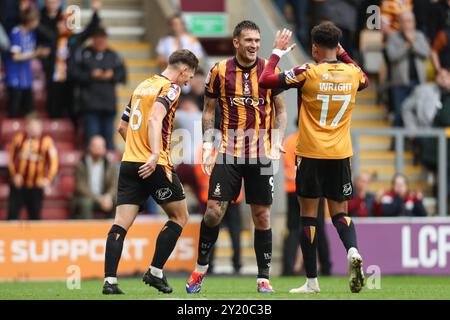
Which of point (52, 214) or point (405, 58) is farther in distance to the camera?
point (405, 58)

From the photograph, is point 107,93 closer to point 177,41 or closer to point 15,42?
point 177,41

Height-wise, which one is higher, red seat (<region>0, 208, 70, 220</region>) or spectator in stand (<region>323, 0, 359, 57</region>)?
spectator in stand (<region>323, 0, 359, 57</region>)

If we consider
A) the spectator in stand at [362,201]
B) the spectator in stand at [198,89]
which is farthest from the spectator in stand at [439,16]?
the spectator in stand at [198,89]

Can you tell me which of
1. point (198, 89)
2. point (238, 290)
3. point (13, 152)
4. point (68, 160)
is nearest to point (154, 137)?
point (238, 290)

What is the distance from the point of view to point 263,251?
13000mm

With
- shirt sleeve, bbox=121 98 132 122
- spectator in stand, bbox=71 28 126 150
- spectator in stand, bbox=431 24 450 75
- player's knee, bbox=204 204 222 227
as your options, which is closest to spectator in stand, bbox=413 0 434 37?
spectator in stand, bbox=431 24 450 75

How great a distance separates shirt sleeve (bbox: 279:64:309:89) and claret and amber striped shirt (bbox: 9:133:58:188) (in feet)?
25.7

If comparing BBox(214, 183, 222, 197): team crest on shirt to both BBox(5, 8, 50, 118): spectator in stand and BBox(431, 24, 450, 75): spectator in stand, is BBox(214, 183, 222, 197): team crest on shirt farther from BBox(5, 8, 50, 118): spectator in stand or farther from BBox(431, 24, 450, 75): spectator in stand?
BBox(431, 24, 450, 75): spectator in stand

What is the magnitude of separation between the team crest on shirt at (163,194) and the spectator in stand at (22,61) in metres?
9.05

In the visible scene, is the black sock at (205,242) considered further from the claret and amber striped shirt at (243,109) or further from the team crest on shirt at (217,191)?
the claret and amber striped shirt at (243,109)

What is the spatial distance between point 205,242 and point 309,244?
1018 millimetres

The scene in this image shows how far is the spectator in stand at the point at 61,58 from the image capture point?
21094 mm

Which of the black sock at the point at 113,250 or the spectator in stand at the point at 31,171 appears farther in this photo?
the spectator in stand at the point at 31,171

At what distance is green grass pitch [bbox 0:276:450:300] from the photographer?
39.9ft
